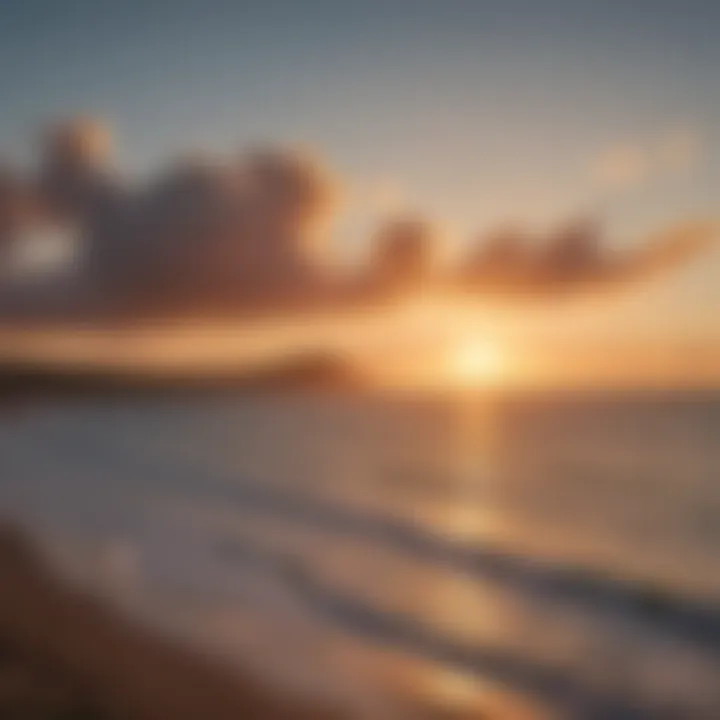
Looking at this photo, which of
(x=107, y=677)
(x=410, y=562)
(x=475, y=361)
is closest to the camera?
(x=107, y=677)

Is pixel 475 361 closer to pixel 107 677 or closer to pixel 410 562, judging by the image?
pixel 410 562

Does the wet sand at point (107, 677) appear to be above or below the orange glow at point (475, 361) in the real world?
below

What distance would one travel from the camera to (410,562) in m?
4.24

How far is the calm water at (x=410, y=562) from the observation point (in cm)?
261

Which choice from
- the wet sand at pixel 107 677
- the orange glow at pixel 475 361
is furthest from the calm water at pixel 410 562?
the orange glow at pixel 475 361

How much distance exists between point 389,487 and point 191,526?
2.91 m

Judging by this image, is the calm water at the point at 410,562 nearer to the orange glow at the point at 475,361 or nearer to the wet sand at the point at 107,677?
the wet sand at the point at 107,677

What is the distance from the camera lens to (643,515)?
245 inches

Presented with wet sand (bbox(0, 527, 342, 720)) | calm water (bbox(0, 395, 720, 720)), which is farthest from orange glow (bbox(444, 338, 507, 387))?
wet sand (bbox(0, 527, 342, 720))

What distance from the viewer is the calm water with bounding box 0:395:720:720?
261 cm

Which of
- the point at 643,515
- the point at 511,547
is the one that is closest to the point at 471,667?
the point at 511,547

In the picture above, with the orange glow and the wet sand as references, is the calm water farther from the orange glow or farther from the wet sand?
the orange glow

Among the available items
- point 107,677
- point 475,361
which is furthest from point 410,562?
point 107,677

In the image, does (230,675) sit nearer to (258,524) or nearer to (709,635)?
(709,635)
